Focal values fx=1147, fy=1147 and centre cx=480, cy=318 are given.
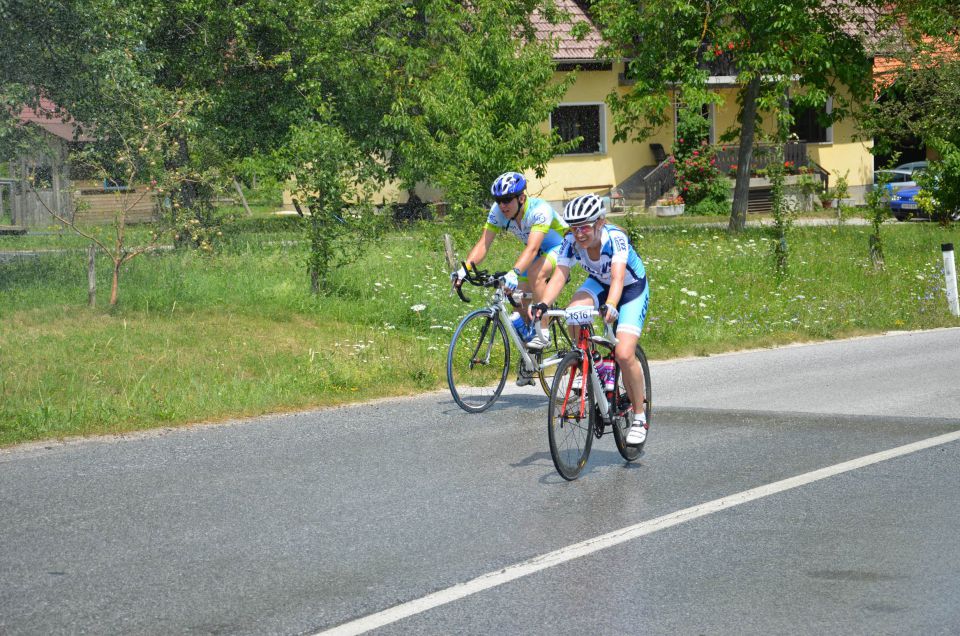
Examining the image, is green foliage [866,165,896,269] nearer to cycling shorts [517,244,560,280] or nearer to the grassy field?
the grassy field

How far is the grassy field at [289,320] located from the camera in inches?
400

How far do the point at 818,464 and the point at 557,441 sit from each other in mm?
2005

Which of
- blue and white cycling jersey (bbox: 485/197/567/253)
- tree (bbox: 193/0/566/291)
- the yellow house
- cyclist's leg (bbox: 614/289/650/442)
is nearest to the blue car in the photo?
the yellow house

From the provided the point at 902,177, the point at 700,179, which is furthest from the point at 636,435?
the point at 902,177

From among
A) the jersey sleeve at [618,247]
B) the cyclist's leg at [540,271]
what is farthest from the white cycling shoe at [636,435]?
the cyclist's leg at [540,271]

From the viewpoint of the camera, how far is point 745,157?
29.6 metres

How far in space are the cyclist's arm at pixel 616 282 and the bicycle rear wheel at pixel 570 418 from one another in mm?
413

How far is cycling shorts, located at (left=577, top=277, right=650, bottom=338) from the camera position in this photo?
307 inches

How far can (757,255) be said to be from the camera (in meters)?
21.6

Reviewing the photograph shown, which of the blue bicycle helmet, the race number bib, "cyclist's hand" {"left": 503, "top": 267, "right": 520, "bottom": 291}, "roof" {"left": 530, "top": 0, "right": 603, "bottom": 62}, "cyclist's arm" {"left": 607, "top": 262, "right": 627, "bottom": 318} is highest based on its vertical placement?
"roof" {"left": 530, "top": 0, "right": 603, "bottom": 62}

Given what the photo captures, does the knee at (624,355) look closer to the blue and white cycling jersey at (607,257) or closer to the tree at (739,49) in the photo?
the blue and white cycling jersey at (607,257)

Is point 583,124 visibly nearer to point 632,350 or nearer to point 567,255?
point 567,255

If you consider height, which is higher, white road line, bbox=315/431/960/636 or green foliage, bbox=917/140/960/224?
green foliage, bbox=917/140/960/224

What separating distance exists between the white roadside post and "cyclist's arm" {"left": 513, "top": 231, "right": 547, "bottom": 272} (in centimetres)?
947
